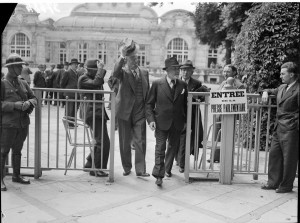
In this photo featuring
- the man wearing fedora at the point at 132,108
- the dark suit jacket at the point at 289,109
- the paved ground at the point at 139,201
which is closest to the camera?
the paved ground at the point at 139,201

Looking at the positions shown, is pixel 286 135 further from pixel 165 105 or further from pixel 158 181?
pixel 158 181

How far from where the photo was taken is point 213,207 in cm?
458

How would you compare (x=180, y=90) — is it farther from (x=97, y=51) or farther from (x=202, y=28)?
(x=97, y=51)

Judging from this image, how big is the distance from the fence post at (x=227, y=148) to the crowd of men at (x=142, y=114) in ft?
1.79

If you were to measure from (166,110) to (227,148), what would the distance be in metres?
1.02

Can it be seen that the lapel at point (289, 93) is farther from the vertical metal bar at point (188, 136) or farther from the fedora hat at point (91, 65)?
the fedora hat at point (91, 65)

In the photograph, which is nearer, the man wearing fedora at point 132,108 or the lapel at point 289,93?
the lapel at point 289,93

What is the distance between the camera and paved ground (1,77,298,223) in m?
4.23

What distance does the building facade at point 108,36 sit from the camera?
119 feet

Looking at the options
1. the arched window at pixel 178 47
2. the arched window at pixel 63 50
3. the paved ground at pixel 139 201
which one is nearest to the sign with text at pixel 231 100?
the paved ground at pixel 139 201

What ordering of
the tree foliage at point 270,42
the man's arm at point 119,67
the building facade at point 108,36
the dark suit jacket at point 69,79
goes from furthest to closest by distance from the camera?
the building facade at point 108,36
the dark suit jacket at point 69,79
the tree foliage at point 270,42
the man's arm at point 119,67

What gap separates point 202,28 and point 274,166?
48.1 ft

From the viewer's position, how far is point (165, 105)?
5.39 m

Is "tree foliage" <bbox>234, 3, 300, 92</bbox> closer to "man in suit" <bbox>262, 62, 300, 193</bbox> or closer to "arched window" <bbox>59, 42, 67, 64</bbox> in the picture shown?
"man in suit" <bbox>262, 62, 300, 193</bbox>
